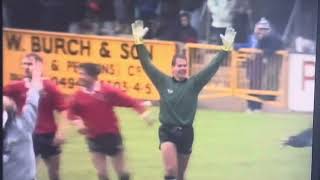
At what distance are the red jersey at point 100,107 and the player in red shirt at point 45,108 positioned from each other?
10 centimetres

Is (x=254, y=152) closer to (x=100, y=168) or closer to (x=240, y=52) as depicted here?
(x=240, y=52)

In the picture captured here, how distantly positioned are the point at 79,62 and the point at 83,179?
2.40 feet

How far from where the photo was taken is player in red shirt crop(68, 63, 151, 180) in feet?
15.6

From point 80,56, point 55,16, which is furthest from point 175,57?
point 55,16

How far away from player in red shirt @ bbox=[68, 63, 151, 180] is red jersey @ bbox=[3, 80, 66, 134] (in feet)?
0.31

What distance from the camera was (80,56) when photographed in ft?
15.6

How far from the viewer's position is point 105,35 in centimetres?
470

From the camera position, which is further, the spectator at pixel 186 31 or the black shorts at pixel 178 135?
the black shorts at pixel 178 135

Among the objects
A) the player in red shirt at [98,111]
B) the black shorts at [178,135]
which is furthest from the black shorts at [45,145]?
the black shorts at [178,135]

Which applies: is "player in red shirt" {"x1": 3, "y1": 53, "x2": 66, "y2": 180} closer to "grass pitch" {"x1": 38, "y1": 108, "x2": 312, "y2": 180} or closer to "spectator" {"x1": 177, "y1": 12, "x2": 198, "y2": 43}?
"grass pitch" {"x1": 38, "y1": 108, "x2": 312, "y2": 180}

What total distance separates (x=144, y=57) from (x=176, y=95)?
30cm

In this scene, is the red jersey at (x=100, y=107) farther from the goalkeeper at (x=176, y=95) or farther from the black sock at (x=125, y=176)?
the black sock at (x=125, y=176)

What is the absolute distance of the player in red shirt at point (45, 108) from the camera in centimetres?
477

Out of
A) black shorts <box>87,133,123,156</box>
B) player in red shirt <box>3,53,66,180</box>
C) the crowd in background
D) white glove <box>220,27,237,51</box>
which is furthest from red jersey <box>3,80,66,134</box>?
white glove <box>220,27,237,51</box>
